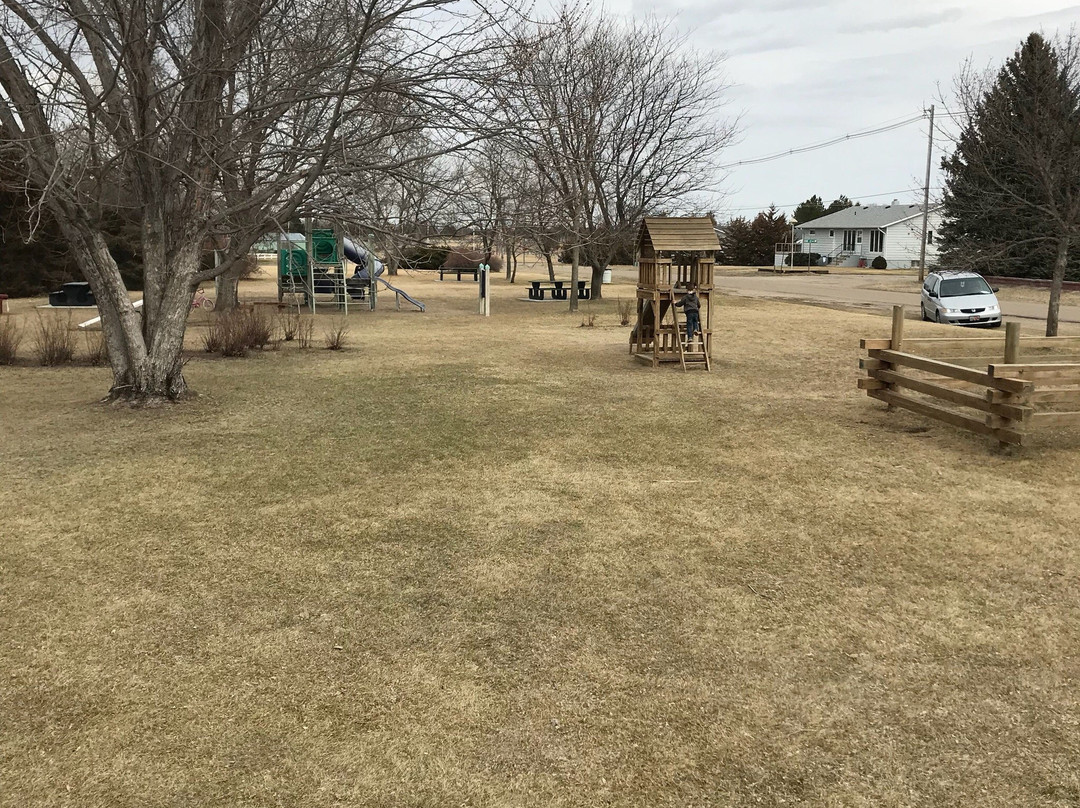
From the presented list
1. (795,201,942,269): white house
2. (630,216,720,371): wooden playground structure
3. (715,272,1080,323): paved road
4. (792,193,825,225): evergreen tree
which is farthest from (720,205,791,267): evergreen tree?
(630,216,720,371): wooden playground structure

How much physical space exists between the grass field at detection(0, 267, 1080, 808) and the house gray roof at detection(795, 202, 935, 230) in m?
65.1

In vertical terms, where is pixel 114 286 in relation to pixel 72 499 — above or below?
above

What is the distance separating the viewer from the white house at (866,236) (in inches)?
2638

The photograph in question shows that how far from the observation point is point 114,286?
9.48 meters

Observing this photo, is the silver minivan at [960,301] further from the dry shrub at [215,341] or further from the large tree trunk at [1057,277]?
the dry shrub at [215,341]

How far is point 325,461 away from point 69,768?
4613 millimetres

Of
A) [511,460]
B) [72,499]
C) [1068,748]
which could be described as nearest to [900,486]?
[511,460]

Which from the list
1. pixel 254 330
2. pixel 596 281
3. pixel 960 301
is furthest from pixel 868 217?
pixel 254 330

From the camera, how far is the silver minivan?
2211 cm

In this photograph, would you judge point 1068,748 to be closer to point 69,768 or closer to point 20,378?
point 69,768

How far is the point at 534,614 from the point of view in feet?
14.9

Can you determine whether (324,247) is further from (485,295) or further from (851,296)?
(851,296)

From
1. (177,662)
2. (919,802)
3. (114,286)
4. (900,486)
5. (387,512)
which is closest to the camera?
(919,802)

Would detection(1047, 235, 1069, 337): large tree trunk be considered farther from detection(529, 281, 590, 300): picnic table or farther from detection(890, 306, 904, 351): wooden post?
detection(529, 281, 590, 300): picnic table
